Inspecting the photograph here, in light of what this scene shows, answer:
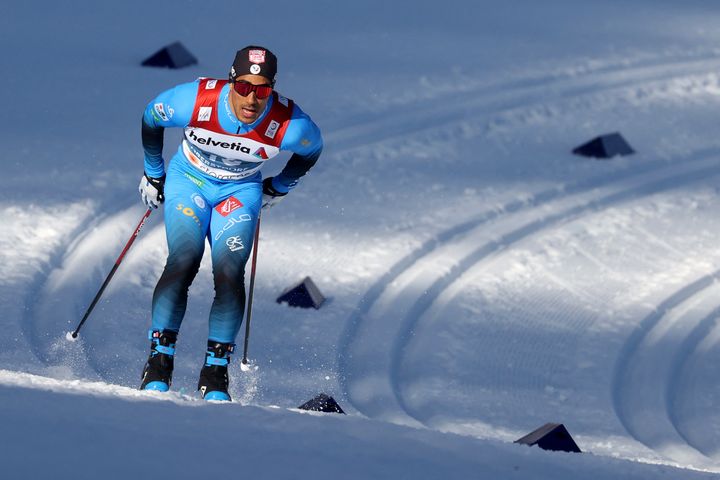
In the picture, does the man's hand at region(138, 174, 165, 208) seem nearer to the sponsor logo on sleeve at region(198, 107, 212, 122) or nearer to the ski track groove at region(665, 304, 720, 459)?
the sponsor logo on sleeve at region(198, 107, 212, 122)

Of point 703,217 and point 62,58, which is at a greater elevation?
point 62,58

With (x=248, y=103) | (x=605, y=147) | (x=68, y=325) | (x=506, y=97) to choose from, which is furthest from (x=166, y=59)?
(x=248, y=103)

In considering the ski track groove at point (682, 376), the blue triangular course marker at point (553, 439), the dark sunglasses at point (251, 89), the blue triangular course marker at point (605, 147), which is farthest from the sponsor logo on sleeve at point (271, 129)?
the blue triangular course marker at point (605, 147)

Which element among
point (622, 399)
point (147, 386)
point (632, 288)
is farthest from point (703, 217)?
point (147, 386)

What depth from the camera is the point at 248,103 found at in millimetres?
5230

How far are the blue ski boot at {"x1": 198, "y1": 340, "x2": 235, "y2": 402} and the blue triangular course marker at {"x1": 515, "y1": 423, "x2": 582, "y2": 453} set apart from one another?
123cm

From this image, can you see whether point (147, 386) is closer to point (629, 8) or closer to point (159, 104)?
point (159, 104)

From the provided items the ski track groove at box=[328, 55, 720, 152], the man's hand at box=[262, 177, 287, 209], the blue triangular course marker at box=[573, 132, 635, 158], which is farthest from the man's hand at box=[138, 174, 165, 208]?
the blue triangular course marker at box=[573, 132, 635, 158]

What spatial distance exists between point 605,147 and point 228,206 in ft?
13.5

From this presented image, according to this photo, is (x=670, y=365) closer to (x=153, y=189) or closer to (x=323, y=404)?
(x=323, y=404)

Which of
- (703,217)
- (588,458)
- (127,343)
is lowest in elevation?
(588,458)

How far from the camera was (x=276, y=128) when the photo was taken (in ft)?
17.7

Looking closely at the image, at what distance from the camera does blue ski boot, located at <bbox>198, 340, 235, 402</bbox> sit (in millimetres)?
5273

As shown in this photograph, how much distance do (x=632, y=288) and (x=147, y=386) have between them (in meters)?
3.07
